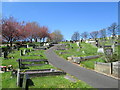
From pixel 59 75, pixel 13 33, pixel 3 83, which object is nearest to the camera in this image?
pixel 3 83

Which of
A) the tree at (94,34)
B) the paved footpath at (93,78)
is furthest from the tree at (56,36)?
the paved footpath at (93,78)

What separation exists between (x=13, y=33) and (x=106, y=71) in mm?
36378

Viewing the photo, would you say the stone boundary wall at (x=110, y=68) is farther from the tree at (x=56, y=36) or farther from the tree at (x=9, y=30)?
the tree at (x=56, y=36)

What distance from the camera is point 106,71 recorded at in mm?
12664

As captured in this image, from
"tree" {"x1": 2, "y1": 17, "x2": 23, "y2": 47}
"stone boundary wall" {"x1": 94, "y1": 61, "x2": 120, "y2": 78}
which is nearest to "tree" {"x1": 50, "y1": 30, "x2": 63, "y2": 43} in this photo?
"tree" {"x1": 2, "y1": 17, "x2": 23, "y2": 47}

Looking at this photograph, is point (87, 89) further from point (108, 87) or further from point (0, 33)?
point (0, 33)

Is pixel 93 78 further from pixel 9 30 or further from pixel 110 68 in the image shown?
pixel 9 30

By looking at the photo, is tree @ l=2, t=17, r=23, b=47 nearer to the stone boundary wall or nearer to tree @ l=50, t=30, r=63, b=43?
the stone boundary wall

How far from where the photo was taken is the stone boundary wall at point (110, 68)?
1162 centimetres

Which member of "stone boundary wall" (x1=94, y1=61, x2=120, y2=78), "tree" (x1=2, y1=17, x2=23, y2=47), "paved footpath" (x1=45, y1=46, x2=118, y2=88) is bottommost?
"paved footpath" (x1=45, y1=46, x2=118, y2=88)

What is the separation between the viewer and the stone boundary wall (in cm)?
1162

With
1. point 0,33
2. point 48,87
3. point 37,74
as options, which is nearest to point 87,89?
point 48,87

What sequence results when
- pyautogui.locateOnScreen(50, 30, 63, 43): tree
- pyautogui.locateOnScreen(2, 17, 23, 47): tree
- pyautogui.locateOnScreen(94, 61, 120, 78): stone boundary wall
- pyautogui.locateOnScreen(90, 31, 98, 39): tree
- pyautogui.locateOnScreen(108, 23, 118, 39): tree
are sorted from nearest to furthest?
pyautogui.locateOnScreen(94, 61, 120, 78): stone boundary wall, pyautogui.locateOnScreen(2, 17, 23, 47): tree, pyautogui.locateOnScreen(108, 23, 118, 39): tree, pyautogui.locateOnScreen(90, 31, 98, 39): tree, pyautogui.locateOnScreen(50, 30, 63, 43): tree

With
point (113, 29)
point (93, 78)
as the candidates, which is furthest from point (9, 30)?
point (113, 29)
